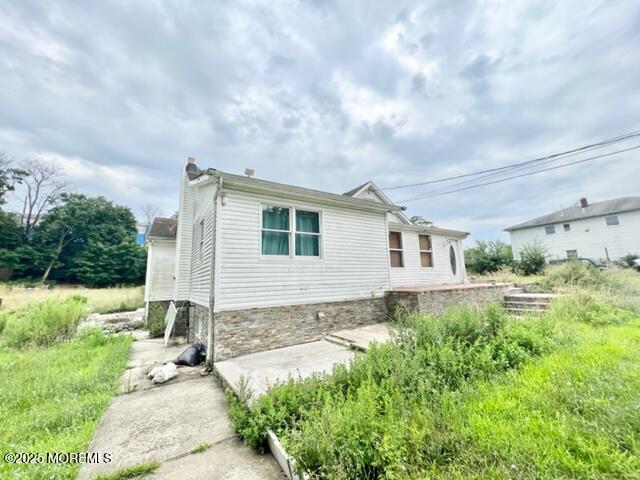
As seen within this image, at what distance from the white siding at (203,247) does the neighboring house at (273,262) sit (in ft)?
0.09

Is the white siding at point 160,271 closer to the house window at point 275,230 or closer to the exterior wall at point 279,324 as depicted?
the exterior wall at point 279,324

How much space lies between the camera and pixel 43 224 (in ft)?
87.8

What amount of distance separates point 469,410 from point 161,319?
34.2ft

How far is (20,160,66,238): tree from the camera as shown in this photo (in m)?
26.4

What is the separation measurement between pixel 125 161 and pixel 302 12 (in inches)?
657

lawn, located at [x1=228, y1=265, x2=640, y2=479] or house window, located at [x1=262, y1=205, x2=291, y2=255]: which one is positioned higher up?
house window, located at [x1=262, y1=205, x2=291, y2=255]

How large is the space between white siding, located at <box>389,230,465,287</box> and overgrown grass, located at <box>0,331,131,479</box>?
8.56 meters

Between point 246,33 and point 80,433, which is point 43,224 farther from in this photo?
point 80,433

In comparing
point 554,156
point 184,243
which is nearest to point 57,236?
point 184,243

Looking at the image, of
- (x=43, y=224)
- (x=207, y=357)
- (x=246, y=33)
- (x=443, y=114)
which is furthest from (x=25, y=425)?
(x=43, y=224)

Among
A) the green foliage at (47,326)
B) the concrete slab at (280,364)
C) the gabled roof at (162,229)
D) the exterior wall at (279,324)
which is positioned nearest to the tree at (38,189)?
the gabled roof at (162,229)

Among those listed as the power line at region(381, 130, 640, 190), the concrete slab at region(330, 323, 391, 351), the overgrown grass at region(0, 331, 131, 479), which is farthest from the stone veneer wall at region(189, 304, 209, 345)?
the power line at region(381, 130, 640, 190)

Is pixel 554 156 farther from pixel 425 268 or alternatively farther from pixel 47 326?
pixel 47 326

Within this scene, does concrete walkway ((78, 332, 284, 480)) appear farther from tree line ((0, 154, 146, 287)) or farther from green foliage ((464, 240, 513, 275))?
tree line ((0, 154, 146, 287))
